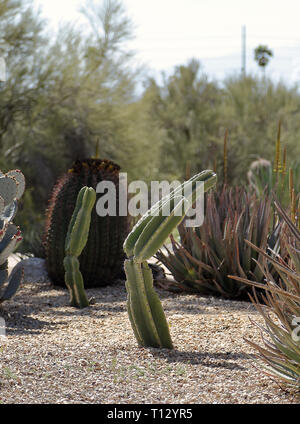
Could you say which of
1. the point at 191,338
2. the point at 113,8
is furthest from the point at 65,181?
the point at 113,8

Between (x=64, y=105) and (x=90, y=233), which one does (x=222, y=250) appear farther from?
(x=64, y=105)

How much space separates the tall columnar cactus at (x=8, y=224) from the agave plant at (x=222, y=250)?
146 centimetres

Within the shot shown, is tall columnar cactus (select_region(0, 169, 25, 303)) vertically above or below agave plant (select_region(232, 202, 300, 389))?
above

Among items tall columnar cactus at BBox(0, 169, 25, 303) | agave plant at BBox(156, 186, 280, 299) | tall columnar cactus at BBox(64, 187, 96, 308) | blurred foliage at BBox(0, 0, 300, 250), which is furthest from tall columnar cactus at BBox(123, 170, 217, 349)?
blurred foliage at BBox(0, 0, 300, 250)

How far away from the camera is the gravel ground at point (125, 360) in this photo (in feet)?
8.83

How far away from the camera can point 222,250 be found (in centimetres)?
515

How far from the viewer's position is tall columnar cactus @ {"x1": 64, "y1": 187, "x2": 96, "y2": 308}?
15.3 ft

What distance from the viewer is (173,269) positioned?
213 inches

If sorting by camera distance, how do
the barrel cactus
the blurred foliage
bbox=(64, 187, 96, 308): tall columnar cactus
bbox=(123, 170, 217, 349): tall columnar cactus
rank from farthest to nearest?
the blurred foliage
the barrel cactus
bbox=(64, 187, 96, 308): tall columnar cactus
bbox=(123, 170, 217, 349): tall columnar cactus

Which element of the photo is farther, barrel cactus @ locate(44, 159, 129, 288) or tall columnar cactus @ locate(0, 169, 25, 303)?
barrel cactus @ locate(44, 159, 129, 288)

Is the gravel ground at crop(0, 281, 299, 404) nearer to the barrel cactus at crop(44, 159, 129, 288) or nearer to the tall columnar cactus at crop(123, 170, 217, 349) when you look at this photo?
the tall columnar cactus at crop(123, 170, 217, 349)

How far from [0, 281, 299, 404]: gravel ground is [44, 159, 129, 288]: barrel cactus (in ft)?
3.50

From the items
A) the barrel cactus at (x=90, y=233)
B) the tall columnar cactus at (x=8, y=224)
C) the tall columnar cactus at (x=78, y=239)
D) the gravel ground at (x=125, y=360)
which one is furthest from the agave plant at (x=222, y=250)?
the tall columnar cactus at (x=8, y=224)

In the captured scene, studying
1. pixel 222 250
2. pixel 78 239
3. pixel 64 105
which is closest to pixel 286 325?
pixel 78 239
